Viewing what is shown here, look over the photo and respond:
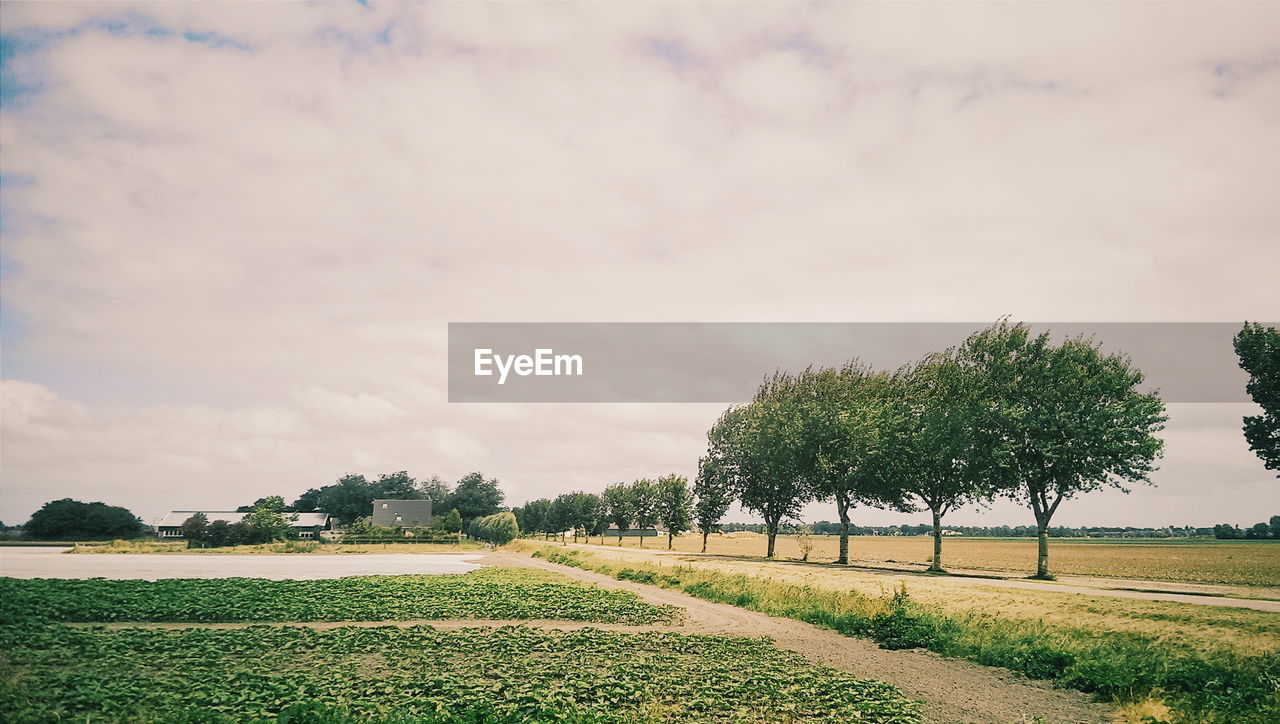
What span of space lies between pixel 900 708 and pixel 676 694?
5336 mm

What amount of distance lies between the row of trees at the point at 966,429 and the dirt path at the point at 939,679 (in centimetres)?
3050

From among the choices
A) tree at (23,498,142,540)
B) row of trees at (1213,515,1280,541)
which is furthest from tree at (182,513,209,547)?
row of trees at (1213,515,1280,541)

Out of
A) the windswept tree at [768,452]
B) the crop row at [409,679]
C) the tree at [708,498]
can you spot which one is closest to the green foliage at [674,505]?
the tree at [708,498]

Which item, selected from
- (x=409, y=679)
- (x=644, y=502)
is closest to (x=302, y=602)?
(x=409, y=679)

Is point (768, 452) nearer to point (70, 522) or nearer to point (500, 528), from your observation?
point (500, 528)

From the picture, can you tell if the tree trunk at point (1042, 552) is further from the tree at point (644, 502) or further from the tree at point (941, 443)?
the tree at point (644, 502)

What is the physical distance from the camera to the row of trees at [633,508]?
118244mm

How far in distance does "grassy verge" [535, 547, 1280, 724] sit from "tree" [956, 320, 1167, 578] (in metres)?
25.6

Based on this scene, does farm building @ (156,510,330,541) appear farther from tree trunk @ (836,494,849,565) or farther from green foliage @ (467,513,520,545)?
tree trunk @ (836,494,849,565)

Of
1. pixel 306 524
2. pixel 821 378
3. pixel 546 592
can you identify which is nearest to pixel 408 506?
pixel 306 524

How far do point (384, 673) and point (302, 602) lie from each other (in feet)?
57.7

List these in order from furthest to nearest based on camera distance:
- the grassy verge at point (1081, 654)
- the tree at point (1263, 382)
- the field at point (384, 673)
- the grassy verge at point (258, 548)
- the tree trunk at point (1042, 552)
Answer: the grassy verge at point (258, 548), the tree trunk at point (1042, 552), the tree at point (1263, 382), the grassy verge at point (1081, 654), the field at point (384, 673)

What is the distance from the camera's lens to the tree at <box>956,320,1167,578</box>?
48438mm

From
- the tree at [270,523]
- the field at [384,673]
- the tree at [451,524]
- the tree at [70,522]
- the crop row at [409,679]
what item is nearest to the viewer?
the crop row at [409,679]
